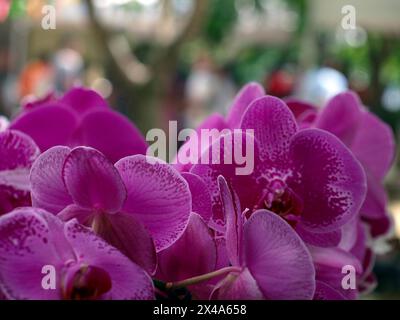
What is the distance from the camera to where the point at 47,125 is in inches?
15.6

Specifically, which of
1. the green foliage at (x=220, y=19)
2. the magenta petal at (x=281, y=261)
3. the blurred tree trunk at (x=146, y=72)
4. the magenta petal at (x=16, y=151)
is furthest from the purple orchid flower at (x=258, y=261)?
the green foliage at (x=220, y=19)

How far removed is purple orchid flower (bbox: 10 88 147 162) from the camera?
0.40 metres

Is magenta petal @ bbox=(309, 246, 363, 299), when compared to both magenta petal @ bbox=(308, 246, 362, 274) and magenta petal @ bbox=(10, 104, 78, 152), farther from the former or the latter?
magenta petal @ bbox=(10, 104, 78, 152)

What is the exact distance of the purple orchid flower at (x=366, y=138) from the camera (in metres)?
0.41

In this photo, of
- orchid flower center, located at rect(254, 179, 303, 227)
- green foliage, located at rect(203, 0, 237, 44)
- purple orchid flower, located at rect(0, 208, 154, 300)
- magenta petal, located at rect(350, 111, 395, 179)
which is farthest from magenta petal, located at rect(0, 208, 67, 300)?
green foliage, located at rect(203, 0, 237, 44)

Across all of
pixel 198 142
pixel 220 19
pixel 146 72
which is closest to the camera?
pixel 198 142

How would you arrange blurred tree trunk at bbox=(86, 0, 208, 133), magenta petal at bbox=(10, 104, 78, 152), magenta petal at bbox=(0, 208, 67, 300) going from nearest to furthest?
magenta petal at bbox=(0, 208, 67, 300) < magenta petal at bbox=(10, 104, 78, 152) < blurred tree trunk at bbox=(86, 0, 208, 133)

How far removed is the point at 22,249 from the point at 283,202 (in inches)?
4.9

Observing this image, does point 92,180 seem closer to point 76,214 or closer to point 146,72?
point 76,214

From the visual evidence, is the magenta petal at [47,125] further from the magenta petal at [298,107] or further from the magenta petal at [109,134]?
the magenta petal at [298,107]

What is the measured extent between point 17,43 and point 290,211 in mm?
5532

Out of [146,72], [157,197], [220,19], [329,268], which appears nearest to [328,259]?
[329,268]

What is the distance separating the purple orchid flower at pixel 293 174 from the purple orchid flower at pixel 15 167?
8 centimetres

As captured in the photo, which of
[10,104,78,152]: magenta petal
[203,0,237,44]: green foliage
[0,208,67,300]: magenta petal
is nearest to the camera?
[0,208,67,300]: magenta petal
